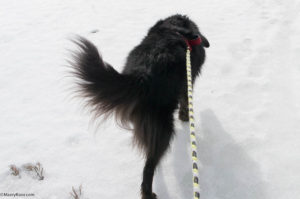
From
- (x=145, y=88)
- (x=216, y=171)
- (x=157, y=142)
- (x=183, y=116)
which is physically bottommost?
(x=216, y=171)

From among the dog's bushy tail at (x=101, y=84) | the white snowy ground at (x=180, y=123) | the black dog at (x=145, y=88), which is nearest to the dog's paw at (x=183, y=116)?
the white snowy ground at (x=180, y=123)

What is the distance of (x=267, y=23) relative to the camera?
3723 millimetres

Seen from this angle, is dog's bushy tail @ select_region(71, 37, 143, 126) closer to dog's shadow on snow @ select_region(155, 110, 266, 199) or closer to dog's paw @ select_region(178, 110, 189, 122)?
dog's shadow on snow @ select_region(155, 110, 266, 199)

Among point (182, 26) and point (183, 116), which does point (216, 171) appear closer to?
point (183, 116)

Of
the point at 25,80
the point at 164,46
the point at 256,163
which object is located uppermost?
the point at 164,46

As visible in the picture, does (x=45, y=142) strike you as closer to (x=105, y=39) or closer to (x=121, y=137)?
(x=121, y=137)

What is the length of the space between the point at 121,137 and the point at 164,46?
3.16 ft

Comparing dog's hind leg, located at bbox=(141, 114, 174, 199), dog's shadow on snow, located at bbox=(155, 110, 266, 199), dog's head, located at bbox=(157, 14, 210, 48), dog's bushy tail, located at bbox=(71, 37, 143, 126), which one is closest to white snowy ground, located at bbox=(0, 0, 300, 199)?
dog's shadow on snow, located at bbox=(155, 110, 266, 199)

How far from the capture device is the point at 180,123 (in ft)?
7.95

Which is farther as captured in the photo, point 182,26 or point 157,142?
point 182,26

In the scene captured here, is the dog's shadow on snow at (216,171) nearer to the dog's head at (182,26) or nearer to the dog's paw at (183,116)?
the dog's paw at (183,116)

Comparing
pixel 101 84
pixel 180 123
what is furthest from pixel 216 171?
pixel 101 84

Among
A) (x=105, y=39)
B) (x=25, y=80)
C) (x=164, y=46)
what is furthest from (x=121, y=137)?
(x=105, y=39)

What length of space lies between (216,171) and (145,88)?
37.5 inches
